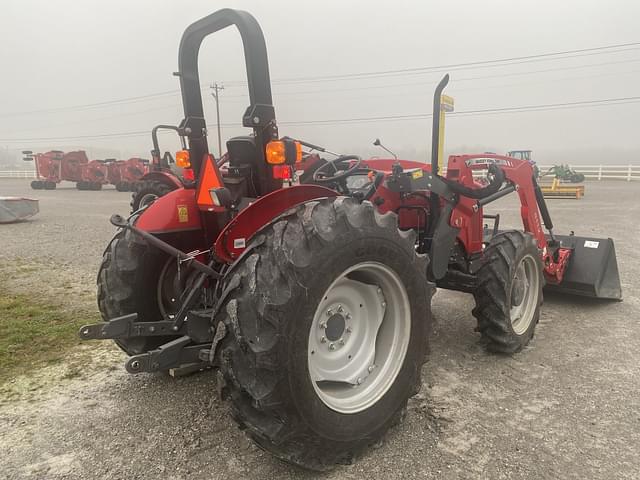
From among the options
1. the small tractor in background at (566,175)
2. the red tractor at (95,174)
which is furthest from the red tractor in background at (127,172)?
the small tractor in background at (566,175)

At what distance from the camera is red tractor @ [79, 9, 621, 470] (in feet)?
6.65

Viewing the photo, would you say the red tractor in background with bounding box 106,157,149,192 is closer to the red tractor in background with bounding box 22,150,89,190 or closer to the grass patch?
the red tractor in background with bounding box 22,150,89,190

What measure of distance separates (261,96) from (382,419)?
6.32 ft

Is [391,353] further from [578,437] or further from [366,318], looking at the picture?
[578,437]

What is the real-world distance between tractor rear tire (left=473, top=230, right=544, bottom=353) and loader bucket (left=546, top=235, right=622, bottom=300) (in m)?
1.28

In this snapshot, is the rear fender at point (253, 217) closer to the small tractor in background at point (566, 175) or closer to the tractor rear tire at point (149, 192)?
the tractor rear tire at point (149, 192)

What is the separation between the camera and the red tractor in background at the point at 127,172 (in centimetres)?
2458

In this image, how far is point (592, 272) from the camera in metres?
4.90

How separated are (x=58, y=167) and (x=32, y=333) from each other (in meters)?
26.8

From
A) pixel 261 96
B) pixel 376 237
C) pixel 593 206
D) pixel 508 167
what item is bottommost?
pixel 593 206

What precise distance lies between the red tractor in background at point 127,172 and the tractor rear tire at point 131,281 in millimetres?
22657

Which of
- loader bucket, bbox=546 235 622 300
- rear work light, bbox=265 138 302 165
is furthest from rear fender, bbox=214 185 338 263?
loader bucket, bbox=546 235 622 300

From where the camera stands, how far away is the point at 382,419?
245 cm

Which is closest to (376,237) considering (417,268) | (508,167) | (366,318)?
(417,268)
